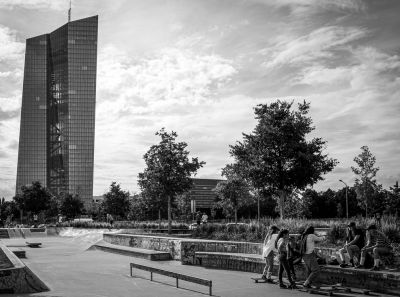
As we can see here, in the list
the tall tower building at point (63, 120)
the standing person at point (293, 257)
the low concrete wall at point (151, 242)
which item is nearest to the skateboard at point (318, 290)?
the standing person at point (293, 257)

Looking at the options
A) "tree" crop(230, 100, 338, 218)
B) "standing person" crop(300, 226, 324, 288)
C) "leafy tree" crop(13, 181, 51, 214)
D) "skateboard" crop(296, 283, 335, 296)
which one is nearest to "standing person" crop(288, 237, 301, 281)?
"standing person" crop(300, 226, 324, 288)

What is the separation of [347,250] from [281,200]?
52.9ft

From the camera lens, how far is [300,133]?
25828 millimetres

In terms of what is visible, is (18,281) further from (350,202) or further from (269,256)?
(350,202)


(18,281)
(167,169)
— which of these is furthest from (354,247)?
(167,169)

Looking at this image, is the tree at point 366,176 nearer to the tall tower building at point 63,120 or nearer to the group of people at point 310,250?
the group of people at point 310,250

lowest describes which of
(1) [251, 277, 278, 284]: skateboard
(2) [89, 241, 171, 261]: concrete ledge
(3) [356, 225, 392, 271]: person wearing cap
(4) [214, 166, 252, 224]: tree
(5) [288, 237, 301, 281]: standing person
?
(2) [89, 241, 171, 261]: concrete ledge

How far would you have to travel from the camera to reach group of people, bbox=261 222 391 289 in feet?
33.4

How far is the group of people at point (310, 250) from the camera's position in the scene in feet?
33.4

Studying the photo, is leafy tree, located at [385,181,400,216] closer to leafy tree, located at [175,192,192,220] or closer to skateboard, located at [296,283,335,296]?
leafy tree, located at [175,192,192,220]

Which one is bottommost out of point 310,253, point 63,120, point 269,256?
point 269,256

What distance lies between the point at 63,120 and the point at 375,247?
156m

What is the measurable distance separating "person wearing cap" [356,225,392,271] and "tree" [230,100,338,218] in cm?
1470

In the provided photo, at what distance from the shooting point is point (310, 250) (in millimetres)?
10188
